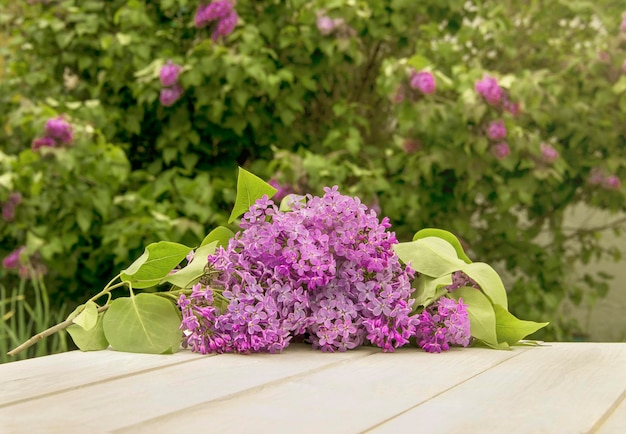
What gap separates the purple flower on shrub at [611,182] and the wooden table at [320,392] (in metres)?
1.91

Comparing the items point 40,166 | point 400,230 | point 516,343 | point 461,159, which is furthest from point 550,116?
point 516,343

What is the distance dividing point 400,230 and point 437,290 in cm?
180

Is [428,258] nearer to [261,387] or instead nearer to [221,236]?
[221,236]

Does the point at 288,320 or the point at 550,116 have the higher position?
the point at 550,116

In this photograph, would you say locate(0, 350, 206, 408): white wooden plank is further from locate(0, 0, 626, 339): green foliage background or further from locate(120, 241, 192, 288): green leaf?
locate(0, 0, 626, 339): green foliage background

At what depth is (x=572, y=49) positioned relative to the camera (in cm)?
324

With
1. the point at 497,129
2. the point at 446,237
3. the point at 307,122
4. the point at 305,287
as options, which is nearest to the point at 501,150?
the point at 497,129

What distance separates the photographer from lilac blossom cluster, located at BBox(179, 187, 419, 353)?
3.61 feet

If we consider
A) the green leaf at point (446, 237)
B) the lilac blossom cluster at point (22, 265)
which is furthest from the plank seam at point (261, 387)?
the lilac blossom cluster at point (22, 265)

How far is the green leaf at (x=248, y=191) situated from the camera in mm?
1173

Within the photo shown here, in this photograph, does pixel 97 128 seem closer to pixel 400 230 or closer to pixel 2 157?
pixel 2 157

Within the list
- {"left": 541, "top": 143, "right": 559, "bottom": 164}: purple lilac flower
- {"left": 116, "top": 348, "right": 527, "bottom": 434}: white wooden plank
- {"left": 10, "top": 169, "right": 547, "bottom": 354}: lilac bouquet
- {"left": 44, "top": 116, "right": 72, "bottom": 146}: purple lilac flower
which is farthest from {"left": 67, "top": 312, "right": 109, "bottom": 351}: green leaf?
{"left": 541, "top": 143, "right": 559, "bottom": 164}: purple lilac flower

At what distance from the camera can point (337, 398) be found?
822mm

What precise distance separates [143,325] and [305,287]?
0.21 m
